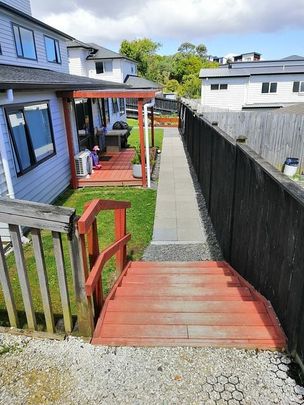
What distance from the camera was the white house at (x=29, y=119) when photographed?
631cm

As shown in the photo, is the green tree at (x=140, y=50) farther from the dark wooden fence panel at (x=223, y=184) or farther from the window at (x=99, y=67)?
the dark wooden fence panel at (x=223, y=184)

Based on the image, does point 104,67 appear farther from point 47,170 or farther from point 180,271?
point 180,271

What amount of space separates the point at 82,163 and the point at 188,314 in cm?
853

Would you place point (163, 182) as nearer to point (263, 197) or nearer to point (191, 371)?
point (263, 197)

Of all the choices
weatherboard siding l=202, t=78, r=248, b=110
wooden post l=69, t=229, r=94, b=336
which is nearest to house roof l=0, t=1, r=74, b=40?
wooden post l=69, t=229, r=94, b=336

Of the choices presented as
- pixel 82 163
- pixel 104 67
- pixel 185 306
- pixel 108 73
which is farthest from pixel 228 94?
A: pixel 185 306

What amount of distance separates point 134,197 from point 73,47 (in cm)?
2204

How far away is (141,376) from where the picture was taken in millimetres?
2123

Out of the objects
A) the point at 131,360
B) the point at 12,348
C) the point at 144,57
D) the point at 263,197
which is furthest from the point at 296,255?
the point at 144,57

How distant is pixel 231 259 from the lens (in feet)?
15.3

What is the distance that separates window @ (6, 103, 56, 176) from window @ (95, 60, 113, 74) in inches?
865

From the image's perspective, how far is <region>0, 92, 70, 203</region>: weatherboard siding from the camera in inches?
267

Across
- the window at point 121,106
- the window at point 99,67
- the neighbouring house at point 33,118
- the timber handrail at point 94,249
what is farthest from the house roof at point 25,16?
the window at point 99,67

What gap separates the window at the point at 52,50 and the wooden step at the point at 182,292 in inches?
530
